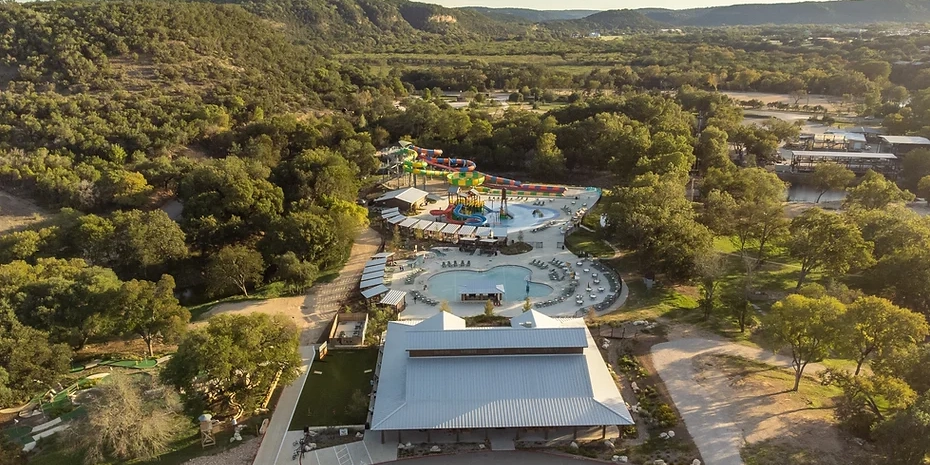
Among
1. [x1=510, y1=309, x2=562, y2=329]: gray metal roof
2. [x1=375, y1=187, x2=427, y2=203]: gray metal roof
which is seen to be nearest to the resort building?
[x1=375, y1=187, x2=427, y2=203]: gray metal roof

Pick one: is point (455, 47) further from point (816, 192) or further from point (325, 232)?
point (325, 232)

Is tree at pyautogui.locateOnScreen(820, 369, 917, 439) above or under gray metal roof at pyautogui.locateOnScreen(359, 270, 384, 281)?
above

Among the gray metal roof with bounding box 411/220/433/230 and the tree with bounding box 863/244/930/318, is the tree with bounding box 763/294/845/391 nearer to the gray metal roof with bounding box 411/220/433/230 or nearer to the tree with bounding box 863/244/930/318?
the tree with bounding box 863/244/930/318

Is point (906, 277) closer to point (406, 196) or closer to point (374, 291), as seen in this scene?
point (374, 291)

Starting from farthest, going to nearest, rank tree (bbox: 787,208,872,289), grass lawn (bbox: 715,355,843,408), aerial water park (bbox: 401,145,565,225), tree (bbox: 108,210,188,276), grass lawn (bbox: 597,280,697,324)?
1. aerial water park (bbox: 401,145,565,225)
2. tree (bbox: 108,210,188,276)
3. grass lawn (bbox: 597,280,697,324)
4. tree (bbox: 787,208,872,289)
5. grass lawn (bbox: 715,355,843,408)

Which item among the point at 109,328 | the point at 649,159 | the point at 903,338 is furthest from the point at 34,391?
the point at 649,159

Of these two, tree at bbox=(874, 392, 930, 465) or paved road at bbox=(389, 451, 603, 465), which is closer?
tree at bbox=(874, 392, 930, 465)

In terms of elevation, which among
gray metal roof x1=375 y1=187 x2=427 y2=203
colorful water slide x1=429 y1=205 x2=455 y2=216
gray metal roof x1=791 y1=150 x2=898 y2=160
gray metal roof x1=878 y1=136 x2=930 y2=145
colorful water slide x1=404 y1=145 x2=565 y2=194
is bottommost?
colorful water slide x1=429 y1=205 x2=455 y2=216

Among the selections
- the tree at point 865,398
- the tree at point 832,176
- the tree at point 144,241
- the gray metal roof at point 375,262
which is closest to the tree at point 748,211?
the tree at point 832,176
